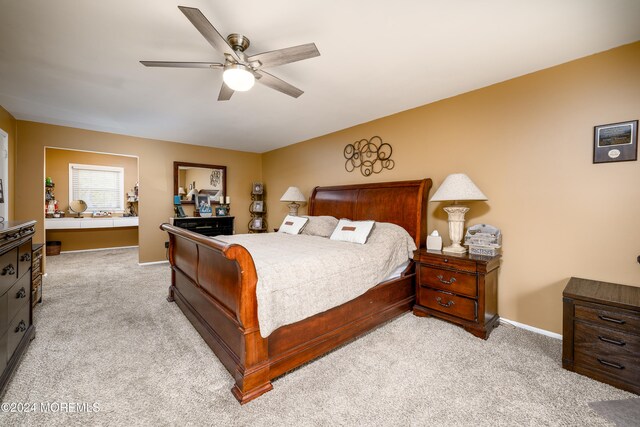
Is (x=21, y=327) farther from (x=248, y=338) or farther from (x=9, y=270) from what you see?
(x=248, y=338)

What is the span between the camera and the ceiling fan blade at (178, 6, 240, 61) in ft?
4.44

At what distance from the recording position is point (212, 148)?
5699mm

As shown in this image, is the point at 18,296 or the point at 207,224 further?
the point at 207,224

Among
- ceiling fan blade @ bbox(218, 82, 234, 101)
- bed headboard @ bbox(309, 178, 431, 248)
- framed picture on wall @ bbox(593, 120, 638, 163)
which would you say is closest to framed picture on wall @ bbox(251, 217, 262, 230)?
bed headboard @ bbox(309, 178, 431, 248)

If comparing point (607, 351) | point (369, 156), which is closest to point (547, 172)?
point (607, 351)

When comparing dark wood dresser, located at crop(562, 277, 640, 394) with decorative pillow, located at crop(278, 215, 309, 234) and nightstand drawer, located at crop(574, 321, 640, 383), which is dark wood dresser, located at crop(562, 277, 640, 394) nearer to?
nightstand drawer, located at crop(574, 321, 640, 383)

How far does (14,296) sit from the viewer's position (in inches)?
71.6

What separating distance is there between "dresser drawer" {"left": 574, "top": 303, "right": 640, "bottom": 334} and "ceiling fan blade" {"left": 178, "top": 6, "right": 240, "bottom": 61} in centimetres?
303

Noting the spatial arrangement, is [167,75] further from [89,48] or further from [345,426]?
[345,426]

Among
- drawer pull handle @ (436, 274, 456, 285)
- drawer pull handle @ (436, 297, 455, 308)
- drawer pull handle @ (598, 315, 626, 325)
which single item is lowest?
drawer pull handle @ (436, 297, 455, 308)

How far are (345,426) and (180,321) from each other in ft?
6.52

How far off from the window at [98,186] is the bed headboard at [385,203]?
5.57 meters

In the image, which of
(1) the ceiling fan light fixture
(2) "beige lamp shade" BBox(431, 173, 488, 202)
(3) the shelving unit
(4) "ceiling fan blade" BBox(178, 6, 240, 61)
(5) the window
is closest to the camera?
(4) "ceiling fan blade" BBox(178, 6, 240, 61)

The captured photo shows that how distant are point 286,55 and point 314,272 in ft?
5.11
